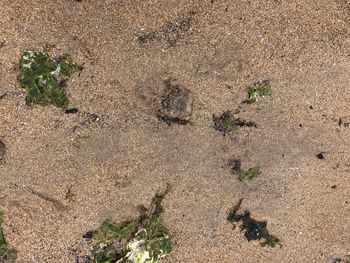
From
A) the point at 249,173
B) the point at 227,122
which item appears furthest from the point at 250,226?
the point at 227,122

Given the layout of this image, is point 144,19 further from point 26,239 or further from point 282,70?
point 26,239

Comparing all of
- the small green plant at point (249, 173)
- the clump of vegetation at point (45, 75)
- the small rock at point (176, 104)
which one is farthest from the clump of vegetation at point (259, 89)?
the clump of vegetation at point (45, 75)

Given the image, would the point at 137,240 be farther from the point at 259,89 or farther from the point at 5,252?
the point at 259,89

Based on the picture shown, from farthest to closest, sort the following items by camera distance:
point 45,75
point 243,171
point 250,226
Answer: point 250,226 < point 243,171 < point 45,75

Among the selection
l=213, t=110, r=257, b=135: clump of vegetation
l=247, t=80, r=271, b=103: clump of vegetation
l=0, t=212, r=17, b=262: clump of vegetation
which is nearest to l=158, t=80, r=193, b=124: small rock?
A: l=213, t=110, r=257, b=135: clump of vegetation

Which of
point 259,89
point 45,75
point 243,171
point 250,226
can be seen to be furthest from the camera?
point 250,226

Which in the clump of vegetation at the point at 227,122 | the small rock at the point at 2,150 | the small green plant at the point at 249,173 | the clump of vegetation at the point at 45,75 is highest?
the clump of vegetation at the point at 45,75

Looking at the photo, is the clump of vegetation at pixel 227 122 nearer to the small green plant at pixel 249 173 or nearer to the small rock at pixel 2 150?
the small green plant at pixel 249 173
